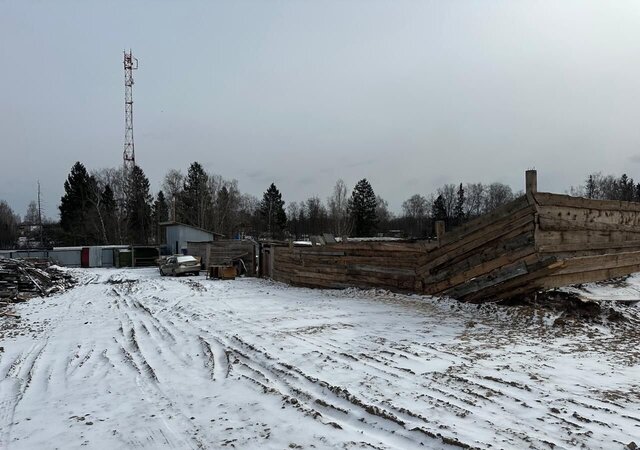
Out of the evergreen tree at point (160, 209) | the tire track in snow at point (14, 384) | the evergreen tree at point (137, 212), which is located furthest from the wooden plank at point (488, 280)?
the evergreen tree at point (160, 209)

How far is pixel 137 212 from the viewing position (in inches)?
2827

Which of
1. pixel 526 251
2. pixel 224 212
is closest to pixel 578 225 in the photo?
pixel 526 251

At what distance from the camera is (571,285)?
938 centimetres

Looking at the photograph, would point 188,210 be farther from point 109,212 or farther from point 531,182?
point 531,182

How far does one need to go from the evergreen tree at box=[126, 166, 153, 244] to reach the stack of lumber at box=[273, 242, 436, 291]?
56042mm

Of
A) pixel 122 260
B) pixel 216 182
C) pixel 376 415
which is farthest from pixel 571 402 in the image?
pixel 216 182

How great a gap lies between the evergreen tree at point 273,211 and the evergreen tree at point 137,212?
71.2ft

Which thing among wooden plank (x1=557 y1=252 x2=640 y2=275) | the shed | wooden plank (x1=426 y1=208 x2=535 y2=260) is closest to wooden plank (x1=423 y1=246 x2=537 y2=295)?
wooden plank (x1=426 y1=208 x2=535 y2=260)

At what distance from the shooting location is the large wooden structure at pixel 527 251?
9.05m

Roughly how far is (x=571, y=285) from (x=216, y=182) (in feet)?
240

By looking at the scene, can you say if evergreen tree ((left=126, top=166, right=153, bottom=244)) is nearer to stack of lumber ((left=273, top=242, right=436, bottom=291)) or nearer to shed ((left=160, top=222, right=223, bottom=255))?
shed ((left=160, top=222, right=223, bottom=255))

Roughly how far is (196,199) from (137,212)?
9.56m

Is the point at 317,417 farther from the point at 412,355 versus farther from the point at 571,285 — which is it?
the point at 571,285

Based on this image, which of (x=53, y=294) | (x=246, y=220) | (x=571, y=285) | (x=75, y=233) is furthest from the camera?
(x=246, y=220)
